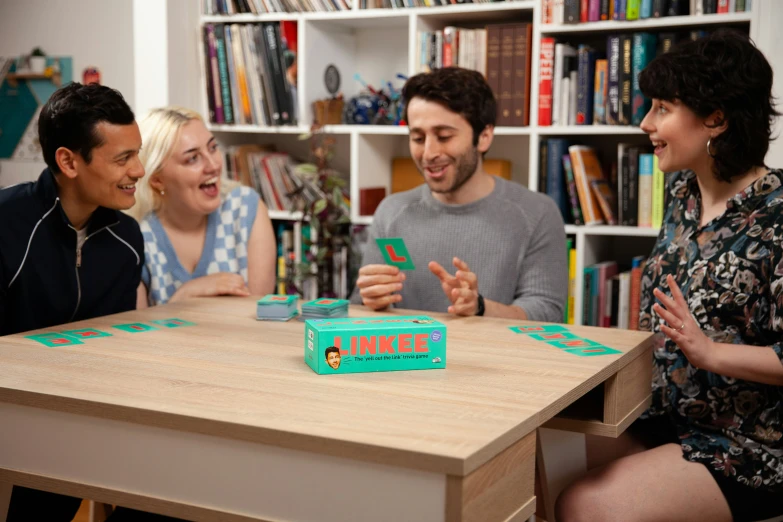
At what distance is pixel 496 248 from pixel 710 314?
71 centimetres

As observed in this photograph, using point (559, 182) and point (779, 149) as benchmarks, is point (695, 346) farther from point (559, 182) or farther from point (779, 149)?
point (559, 182)

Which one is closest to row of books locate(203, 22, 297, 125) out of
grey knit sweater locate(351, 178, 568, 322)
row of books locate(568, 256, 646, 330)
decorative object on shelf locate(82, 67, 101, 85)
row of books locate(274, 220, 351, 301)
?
row of books locate(274, 220, 351, 301)

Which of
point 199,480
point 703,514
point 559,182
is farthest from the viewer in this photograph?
point 559,182

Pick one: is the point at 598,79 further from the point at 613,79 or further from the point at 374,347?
the point at 374,347

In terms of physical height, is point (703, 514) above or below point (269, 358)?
below

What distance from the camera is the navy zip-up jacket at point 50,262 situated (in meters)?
1.90

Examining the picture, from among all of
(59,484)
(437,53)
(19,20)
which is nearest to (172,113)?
(437,53)

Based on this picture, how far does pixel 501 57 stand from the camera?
123 inches

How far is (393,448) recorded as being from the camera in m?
1.05

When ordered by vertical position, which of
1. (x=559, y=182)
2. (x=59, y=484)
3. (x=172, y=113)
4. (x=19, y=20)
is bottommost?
(x=59, y=484)

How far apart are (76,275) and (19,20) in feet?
10.1

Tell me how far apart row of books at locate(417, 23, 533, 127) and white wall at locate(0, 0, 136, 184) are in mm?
1822

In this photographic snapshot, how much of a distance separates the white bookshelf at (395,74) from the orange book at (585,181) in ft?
0.17

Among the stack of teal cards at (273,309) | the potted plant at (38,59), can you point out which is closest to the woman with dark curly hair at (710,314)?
the stack of teal cards at (273,309)
